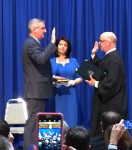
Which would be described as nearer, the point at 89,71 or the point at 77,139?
the point at 77,139

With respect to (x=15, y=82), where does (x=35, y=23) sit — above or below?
above

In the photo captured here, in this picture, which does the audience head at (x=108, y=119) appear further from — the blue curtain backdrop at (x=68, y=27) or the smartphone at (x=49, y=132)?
the blue curtain backdrop at (x=68, y=27)

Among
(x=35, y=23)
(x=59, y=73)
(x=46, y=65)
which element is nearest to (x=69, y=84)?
(x=59, y=73)

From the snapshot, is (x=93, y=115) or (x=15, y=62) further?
(x=15, y=62)

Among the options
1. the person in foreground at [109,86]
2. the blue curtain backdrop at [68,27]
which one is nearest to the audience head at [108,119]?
the person in foreground at [109,86]

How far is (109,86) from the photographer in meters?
4.86

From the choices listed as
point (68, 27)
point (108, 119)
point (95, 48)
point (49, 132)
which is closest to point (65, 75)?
point (95, 48)

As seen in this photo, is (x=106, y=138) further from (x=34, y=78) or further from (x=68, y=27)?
(x=68, y=27)

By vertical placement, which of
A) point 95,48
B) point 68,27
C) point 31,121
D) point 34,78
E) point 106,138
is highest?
point 68,27

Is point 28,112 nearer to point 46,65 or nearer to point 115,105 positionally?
point 46,65

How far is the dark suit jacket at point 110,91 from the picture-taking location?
4863mm

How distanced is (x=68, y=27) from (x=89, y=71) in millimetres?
1170

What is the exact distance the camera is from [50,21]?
588 centimetres

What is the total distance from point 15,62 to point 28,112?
1.05m
